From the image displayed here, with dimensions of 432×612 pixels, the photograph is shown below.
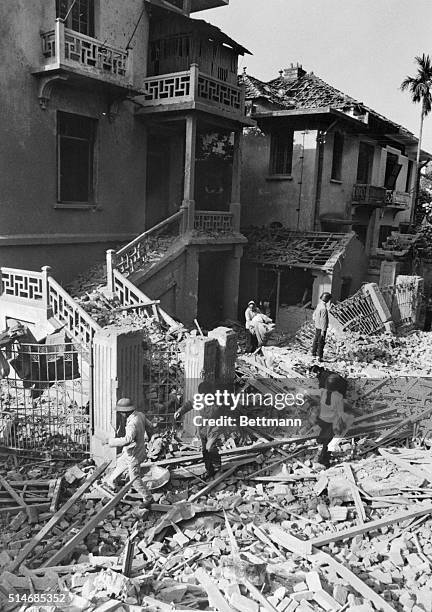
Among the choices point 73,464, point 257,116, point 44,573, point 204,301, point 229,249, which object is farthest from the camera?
point 257,116

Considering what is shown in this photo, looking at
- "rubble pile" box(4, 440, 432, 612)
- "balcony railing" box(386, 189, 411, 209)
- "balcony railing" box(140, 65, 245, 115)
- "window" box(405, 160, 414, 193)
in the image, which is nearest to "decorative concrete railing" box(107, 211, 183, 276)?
"balcony railing" box(140, 65, 245, 115)

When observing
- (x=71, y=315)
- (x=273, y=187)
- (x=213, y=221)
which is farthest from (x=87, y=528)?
(x=273, y=187)

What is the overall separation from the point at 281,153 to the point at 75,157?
1137 cm

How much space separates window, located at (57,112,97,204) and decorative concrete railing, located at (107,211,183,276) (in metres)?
2.30

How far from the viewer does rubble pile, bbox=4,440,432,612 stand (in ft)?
19.8

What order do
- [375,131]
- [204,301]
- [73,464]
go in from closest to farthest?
[73,464] < [204,301] < [375,131]

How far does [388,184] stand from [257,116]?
1186 centimetres

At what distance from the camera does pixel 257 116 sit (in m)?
22.8

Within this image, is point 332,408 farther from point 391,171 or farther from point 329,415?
point 391,171

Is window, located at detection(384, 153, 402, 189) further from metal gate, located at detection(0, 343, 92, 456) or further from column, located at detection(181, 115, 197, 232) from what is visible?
metal gate, located at detection(0, 343, 92, 456)

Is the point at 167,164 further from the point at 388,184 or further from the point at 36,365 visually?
the point at 388,184

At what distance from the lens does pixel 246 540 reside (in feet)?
23.9

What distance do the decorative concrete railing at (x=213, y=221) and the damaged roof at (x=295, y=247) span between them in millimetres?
2643

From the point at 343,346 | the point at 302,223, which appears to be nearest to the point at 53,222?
the point at 343,346
